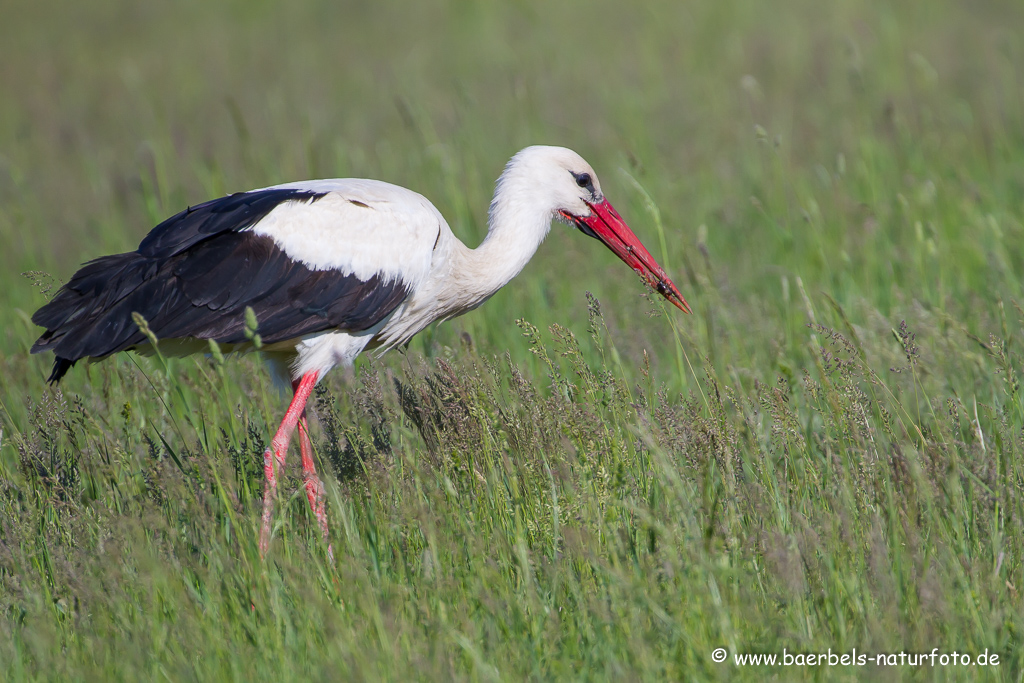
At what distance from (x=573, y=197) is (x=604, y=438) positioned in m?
1.40

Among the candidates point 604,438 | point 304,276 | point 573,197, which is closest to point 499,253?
point 573,197

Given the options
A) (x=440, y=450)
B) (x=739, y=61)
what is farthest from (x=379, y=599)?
(x=739, y=61)

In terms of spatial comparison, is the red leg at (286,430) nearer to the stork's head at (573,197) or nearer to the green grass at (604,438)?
the green grass at (604,438)

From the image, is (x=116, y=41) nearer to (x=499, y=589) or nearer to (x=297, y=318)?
(x=297, y=318)

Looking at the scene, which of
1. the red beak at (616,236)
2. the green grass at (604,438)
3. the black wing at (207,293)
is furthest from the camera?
the red beak at (616,236)

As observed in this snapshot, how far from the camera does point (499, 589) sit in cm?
259

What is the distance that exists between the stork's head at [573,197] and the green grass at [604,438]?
0.75ft

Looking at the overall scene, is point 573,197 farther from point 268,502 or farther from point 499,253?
point 268,502

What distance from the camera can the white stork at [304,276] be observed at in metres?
3.41

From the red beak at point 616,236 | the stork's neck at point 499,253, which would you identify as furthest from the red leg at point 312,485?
the red beak at point 616,236

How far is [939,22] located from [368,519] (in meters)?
9.49

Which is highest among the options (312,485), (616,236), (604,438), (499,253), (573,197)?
(573,197)

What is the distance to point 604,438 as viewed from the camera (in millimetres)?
3160

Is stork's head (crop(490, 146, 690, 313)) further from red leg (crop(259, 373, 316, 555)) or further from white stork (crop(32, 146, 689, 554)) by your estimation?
red leg (crop(259, 373, 316, 555))
